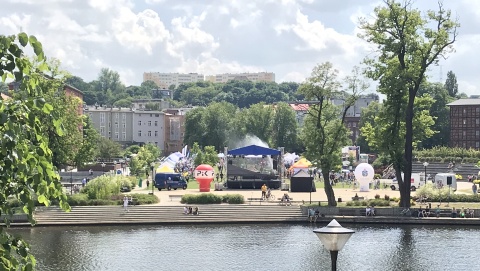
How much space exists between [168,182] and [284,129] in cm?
7342

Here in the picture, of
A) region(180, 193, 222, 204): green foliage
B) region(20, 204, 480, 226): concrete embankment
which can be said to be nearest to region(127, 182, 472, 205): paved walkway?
region(180, 193, 222, 204): green foliage

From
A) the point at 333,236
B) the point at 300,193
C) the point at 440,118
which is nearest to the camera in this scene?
the point at 333,236

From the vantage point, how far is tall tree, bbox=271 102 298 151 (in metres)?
146

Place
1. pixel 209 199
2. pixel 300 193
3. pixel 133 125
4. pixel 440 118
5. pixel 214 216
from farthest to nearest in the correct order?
1. pixel 133 125
2. pixel 440 118
3. pixel 300 193
4. pixel 209 199
5. pixel 214 216

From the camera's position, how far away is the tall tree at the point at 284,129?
479 feet

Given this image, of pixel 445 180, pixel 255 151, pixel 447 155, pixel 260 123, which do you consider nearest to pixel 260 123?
pixel 260 123

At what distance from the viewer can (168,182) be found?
75.0m

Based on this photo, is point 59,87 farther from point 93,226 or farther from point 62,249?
point 62,249

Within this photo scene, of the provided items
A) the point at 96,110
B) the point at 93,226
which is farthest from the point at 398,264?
the point at 96,110

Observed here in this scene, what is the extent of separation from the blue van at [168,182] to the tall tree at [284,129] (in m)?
71.4

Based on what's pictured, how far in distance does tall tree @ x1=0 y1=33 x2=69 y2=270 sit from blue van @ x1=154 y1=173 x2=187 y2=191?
65813mm

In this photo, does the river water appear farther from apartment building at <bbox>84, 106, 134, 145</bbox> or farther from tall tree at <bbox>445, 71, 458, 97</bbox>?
apartment building at <bbox>84, 106, 134, 145</bbox>

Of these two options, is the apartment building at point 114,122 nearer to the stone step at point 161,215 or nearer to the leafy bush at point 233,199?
the leafy bush at point 233,199

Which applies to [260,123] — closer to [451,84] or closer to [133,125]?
[451,84]
